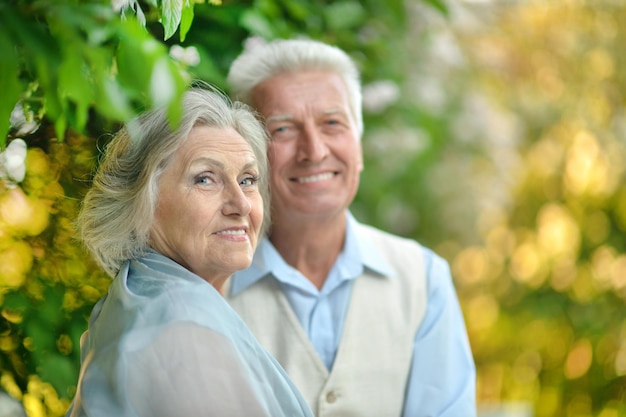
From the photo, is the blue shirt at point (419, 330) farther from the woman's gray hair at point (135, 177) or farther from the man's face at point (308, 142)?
the woman's gray hair at point (135, 177)

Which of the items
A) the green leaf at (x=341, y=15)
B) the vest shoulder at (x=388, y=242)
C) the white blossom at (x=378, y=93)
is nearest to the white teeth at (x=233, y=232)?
the vest shoulder at (x=388, y=242)

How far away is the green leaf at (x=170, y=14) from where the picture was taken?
1.24 metres

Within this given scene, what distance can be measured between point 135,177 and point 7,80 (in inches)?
18.2

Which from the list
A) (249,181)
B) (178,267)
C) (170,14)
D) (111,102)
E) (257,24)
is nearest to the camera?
(111,102)

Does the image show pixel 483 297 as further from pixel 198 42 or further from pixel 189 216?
pixel 189 216

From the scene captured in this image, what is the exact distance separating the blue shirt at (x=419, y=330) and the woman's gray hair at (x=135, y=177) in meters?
0.52

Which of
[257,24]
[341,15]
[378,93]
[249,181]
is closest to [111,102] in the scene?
[249,181]

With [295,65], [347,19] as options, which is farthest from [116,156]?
[347,19]

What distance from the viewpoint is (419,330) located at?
6.89ft

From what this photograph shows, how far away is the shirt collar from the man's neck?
3 centimetres

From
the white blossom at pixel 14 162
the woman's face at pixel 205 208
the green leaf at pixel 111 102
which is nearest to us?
the green leaf at pixel 111 102

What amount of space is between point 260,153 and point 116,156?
13.4 inches

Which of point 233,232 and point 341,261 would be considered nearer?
point 233,232

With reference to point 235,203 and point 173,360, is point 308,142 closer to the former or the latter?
point 235,203
